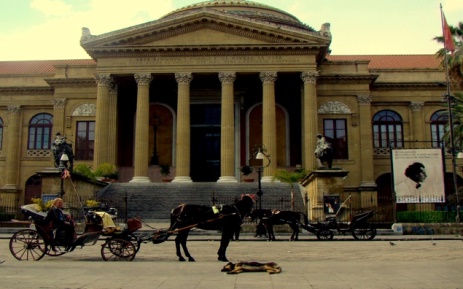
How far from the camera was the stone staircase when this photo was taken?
104ft

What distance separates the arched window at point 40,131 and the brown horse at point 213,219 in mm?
36060

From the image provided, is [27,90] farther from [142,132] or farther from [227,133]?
[227,133]

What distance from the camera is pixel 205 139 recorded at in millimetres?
44906

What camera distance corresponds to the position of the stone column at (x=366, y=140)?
4250 cm

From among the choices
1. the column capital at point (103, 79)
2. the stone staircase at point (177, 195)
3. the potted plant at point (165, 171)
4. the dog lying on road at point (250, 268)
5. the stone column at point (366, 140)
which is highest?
the column capital at point (103, 79)

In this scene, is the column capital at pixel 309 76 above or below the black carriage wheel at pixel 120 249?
above

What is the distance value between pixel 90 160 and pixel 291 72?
55.1 feet

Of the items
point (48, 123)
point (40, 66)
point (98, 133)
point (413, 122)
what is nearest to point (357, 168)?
→ point (413, 122)

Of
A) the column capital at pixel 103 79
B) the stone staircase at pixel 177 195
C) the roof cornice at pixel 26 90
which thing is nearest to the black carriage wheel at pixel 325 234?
the stone staircase at pixel 177 195

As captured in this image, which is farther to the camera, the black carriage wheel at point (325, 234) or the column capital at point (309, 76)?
the column capital at point (309, 76)

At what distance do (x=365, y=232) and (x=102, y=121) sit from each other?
23.3 meters

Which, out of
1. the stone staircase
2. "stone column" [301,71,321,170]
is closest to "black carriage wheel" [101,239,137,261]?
the stone staircase

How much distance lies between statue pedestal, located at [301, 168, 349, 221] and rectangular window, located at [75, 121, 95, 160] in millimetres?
20783

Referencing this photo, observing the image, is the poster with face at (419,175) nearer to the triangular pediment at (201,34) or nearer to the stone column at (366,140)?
the triangular pediment at (201,34)
